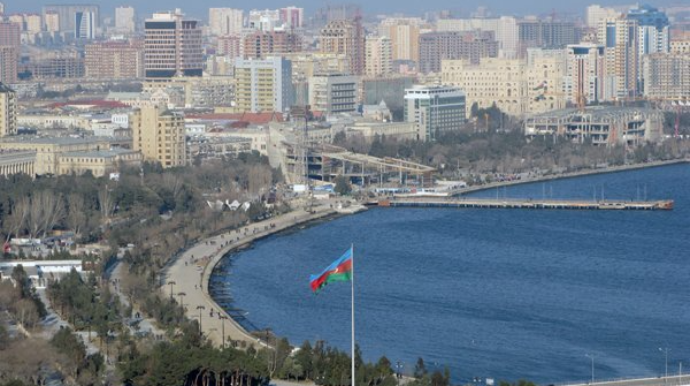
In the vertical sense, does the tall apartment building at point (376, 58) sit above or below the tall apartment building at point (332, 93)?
above

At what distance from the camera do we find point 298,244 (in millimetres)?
18156

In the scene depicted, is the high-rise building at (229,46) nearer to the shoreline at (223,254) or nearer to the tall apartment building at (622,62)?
the tall apartment building at (622,62)

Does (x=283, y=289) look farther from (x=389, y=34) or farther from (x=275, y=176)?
(x=389, y=34)

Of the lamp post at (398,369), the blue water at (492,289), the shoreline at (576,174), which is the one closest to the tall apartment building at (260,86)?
the shoreline at (576,174)

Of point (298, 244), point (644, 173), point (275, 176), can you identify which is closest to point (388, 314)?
point (298, 244)

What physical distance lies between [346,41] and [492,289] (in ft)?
72.1

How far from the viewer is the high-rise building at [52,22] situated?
59.6 metres

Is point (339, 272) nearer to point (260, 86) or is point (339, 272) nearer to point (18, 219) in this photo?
point (18, 219)

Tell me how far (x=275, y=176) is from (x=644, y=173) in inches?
213

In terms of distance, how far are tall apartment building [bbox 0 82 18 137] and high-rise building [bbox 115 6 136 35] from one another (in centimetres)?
3793

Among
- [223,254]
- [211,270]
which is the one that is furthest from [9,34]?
[211,270]

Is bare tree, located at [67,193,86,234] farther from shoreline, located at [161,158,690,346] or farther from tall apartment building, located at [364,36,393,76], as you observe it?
tall apartment building, located at [364,36,393,76]

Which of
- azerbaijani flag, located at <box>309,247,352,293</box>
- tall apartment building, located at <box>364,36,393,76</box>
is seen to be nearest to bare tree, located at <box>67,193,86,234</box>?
azerbaijani flag, located at <box>309,247,352,293</box>

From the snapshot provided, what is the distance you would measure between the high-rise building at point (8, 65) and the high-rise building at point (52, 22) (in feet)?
65.0
